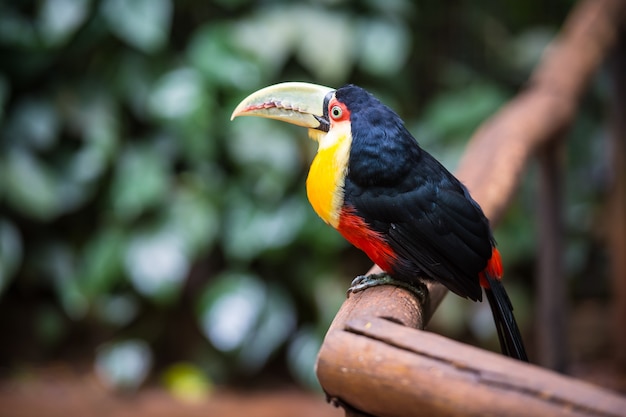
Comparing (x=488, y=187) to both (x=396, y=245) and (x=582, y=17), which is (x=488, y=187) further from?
(x=582, y=17)

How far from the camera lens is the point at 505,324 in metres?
1.34

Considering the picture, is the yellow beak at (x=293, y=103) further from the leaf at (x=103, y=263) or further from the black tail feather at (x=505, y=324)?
the leaf at (x=103, y=263)

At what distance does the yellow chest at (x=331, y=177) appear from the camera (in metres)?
1.30

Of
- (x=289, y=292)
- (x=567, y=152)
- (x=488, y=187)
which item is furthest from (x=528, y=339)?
(x=488, y=187)

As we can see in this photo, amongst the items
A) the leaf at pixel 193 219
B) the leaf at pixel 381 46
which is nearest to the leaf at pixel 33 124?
the leaf at pixel 193 219

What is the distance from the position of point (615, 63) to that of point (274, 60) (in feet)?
4.38

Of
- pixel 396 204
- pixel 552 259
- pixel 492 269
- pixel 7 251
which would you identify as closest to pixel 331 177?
pixel 396 204

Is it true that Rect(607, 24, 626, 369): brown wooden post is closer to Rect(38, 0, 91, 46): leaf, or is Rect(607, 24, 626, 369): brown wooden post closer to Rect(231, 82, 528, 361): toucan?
Rect(231, 82, 528, 361): toucan

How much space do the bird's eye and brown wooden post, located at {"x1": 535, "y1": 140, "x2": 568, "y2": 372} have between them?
3.98 feet

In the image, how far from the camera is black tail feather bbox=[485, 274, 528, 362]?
4.39 feet

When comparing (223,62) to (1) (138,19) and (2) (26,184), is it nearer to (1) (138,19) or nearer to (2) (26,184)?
(1) (138,19)

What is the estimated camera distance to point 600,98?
3.57 metres

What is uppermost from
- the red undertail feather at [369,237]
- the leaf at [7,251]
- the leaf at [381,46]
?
the leaf at [381,46]

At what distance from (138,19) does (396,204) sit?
208 centimetres
